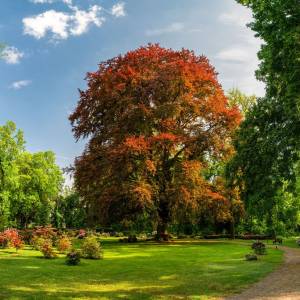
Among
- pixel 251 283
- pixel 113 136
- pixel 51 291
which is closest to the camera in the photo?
pixel 51 291

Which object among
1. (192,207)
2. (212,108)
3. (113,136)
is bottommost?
(192,207)

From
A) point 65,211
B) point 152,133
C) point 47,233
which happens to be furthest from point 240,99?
point 65,211

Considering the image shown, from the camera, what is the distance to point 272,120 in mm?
19203

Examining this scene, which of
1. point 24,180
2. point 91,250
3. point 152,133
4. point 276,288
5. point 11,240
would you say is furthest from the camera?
point 24,180

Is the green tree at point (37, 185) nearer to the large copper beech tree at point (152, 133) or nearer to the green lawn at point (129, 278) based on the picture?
the large copper beech tree at point (152, 133)

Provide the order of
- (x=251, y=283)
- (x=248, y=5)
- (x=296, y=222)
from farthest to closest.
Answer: (x=296, y=222), (x=248, y=5), (x=251, y=283)

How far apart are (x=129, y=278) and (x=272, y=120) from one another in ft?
30.1

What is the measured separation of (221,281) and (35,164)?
193ft

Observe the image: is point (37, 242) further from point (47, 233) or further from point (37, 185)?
point (37, 185)

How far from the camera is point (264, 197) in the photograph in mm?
18703

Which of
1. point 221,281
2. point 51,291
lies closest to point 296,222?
point 221,281

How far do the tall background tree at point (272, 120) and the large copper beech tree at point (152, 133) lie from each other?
15.7 metres

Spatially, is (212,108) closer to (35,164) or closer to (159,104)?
(159,104)

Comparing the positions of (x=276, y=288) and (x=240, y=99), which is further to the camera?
(x=240, y=99)
